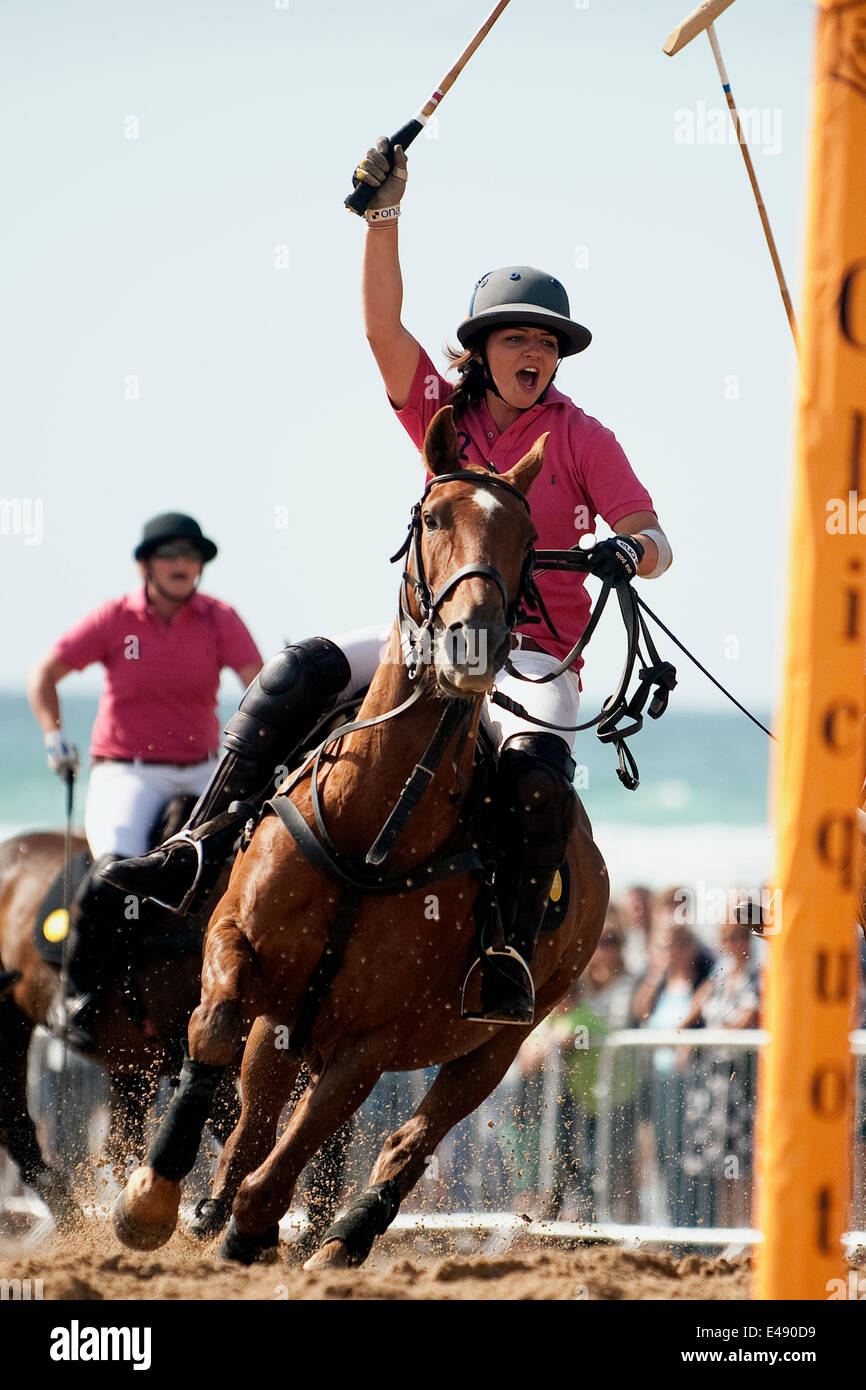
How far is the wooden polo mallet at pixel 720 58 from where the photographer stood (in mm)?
6230

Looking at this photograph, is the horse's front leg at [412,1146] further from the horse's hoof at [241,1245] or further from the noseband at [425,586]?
the noseband at [425,586]

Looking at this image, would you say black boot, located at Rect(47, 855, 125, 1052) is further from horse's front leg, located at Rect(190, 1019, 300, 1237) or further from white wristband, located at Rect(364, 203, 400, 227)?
white wristband, located at Rect(364, 203, 400, 227)

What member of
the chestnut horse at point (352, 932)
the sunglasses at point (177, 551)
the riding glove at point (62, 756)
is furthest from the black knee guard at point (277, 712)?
the sunglasses at point (177, 551)

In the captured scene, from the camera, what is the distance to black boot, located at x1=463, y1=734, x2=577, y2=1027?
5699 mm

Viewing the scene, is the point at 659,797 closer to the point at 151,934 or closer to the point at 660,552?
the point at 151,934

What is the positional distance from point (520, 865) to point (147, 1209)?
1581 millimetres

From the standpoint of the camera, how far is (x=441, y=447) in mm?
5430

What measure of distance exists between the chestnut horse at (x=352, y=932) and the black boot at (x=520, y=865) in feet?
0.38

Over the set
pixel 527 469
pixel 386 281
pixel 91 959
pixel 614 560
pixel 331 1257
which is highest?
pixel 386 281

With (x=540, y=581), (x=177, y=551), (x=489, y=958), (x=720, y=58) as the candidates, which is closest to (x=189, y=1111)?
(x=489, y=958)
